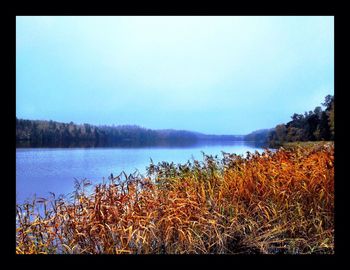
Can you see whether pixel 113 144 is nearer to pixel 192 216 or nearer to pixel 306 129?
pixel 192 216

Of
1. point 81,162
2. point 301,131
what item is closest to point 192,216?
point 81,162

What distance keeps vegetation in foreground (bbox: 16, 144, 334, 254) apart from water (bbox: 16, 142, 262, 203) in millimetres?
94

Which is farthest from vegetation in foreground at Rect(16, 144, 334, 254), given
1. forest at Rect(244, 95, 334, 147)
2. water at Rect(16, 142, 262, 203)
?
forest at Rect(244, 95, 334, 147)

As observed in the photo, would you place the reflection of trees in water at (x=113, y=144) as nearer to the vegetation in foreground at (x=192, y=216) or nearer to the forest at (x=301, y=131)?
the vegetation in foreground at (x=192, y=216)

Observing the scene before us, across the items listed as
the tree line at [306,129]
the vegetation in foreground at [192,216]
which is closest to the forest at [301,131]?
the tree line at [306,129]

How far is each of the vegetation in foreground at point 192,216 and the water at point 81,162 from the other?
94mm

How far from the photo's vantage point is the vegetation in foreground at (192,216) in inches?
108

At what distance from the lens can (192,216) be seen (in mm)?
2812

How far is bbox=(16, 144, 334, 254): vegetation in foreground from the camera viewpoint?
8.96 ft

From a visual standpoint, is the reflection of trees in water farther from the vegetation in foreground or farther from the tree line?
the tree line

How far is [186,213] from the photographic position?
2.86 meters
